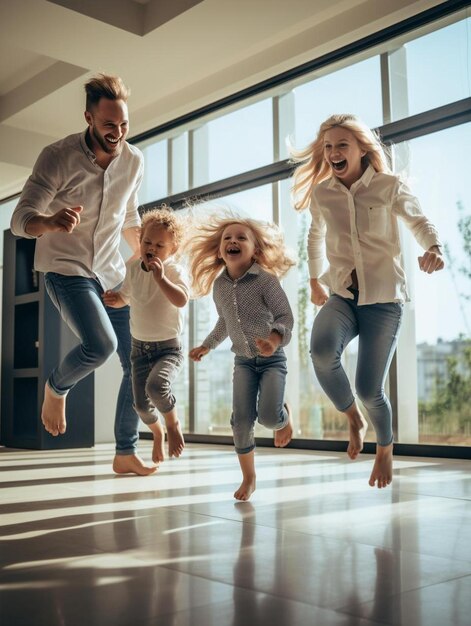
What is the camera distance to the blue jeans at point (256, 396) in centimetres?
255

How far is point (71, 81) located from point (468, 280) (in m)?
3.11

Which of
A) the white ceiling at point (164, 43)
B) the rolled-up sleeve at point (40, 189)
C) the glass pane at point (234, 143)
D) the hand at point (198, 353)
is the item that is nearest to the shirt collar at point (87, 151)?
the rolled-up sleeve at point (40, 189)

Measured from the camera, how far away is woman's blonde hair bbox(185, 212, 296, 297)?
2.84m

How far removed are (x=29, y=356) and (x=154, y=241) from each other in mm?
2809

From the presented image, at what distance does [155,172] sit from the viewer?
623cm

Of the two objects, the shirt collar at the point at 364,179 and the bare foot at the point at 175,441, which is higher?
the shirt collar at the point at 364,179

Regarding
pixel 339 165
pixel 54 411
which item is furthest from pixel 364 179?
pixel 54 411

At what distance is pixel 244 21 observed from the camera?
427 cm

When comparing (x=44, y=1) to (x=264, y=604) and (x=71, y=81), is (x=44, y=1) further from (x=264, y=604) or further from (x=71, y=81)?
(x=264, y=604)

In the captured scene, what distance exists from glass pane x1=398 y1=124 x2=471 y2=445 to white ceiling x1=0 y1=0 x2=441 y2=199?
34.6 inches

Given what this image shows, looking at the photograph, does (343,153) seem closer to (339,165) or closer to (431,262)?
(339,165)

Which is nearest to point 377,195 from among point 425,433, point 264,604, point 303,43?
point 264,604

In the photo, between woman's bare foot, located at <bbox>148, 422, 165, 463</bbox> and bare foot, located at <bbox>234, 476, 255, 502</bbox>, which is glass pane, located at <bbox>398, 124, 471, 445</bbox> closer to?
woman's bare foot, located at <bbox>148, 422, 165, 463</bbox>

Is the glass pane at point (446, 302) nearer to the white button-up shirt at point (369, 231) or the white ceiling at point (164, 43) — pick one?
the white ceiling at point (164, 43)
